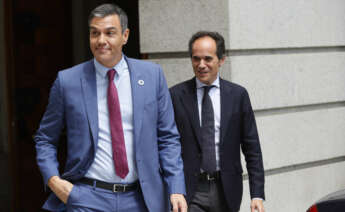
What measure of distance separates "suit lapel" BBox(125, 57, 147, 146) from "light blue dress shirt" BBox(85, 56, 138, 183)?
0.04 m

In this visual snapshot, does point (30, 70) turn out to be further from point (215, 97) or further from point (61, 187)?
point (61, 187)

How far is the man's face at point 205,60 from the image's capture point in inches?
147

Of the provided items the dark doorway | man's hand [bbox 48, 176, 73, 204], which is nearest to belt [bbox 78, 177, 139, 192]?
man's hand [bbox 48, 176, 73, 204]

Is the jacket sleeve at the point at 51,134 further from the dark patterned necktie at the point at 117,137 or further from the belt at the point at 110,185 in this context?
the dark patterned necktie at the point at 117,137

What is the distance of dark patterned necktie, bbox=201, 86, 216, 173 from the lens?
3.65 m

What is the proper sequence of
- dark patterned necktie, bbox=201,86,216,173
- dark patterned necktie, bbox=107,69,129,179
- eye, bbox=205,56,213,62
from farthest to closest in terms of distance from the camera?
eye, bbox=205,56,213,62, dark patterned necktie, bbox=201,86,216,173, dark patterned necktie, bbox=107,69,129,179

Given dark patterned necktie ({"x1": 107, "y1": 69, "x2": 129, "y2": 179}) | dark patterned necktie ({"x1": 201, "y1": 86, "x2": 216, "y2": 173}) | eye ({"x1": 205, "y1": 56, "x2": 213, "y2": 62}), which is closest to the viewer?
dark patterned necktie ({"x1": 107, "y1": 69, "x2": 129, "y2": 179})

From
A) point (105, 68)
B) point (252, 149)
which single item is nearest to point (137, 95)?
point (105, 68)

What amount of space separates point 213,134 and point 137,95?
2.63 ft

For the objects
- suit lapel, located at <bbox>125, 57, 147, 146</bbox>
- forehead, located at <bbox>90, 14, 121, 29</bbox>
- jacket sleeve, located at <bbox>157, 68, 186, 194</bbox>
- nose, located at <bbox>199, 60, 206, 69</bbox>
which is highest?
forehead, located at <bbox>90, 14, 121, 29</bbox>

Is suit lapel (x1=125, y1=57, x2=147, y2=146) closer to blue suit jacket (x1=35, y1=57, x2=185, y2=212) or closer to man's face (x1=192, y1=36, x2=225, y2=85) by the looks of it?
blue suit jacket (x1=35, y1=57, x2=185, y2=212)

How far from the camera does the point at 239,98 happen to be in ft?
12.5

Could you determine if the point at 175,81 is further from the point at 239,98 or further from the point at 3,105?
the point at 3,105

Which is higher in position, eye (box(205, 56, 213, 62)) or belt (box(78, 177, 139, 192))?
eye (box(205, 56, 213, 62))
